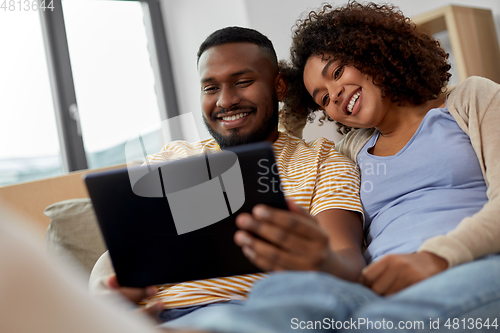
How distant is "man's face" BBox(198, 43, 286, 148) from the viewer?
1.24 m

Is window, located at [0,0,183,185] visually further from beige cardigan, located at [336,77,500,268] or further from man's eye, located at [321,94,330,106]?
beige cardigan, located at [336,77,500,268]

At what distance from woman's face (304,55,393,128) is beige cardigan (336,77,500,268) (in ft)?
0.35

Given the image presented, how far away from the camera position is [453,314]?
0.55 m

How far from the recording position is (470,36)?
187 centimetres

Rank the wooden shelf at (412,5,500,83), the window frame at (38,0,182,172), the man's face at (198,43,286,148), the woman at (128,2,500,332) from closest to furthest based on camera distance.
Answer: the woman at (128,2,500,332) → the man's face at (198,43,286,148) → the wooden shelf at (412,5,500,83) → the window frame at (38,0,182,172)

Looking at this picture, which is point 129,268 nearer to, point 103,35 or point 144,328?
point 144,328

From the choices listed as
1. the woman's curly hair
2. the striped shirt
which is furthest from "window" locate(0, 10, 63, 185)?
the woman's curly hair

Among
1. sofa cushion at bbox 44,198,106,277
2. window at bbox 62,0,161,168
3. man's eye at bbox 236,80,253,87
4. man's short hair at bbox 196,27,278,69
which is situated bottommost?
sofa cushion at bbox 44,198,106,277

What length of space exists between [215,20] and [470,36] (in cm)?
152

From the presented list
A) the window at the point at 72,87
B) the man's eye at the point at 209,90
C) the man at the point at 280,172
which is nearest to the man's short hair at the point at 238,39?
the man at the point at 280,172

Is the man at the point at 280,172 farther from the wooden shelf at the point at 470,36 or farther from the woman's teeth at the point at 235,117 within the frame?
the wooden shelf at the point at 470,36

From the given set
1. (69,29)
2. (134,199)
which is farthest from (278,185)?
(69,29)

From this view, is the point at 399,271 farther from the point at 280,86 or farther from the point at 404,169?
the point at 280,86

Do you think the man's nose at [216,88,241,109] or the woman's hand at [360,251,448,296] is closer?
the woman's hand at [360,251,448,296]
